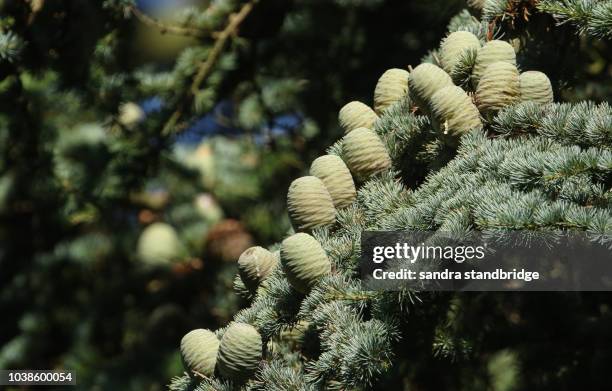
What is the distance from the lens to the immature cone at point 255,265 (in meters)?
1.00

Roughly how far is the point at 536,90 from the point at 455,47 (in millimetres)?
136

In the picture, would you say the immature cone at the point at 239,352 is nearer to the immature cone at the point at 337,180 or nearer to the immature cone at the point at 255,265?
the immature cone at the point at 255,265

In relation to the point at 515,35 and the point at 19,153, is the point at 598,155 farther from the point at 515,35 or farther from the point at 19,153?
the point at 19,153

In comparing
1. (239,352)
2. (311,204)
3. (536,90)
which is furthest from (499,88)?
(239,352)

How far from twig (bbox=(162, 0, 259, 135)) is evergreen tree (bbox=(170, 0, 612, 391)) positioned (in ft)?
2.07

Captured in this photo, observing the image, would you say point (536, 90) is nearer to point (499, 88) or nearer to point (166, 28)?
point (499, 88)

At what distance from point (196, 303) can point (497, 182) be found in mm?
1355

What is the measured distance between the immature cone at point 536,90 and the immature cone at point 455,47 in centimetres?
9

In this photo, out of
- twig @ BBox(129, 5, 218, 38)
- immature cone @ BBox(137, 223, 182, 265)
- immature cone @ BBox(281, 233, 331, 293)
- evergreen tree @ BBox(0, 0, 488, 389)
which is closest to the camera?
immature cone @ BBox(281, 233, 331, 293)

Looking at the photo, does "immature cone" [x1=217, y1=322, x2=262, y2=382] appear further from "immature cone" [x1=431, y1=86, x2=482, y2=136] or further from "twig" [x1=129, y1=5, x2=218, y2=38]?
"twig" [x1=129, y1=5, x2=218, y2=38]

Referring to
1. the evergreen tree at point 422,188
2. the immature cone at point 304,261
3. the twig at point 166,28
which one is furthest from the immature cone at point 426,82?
the twig at point 166,28

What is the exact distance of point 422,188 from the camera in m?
0.94

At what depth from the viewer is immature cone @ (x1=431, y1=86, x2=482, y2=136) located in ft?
3.15

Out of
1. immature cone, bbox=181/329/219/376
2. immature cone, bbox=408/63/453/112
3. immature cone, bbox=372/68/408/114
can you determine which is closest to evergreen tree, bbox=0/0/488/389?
immature cone, bbox=372/68/408/114
